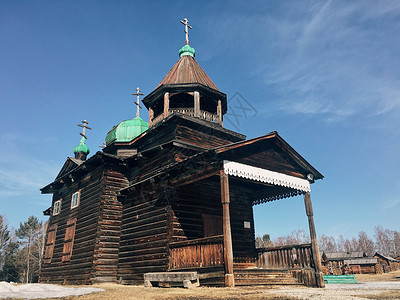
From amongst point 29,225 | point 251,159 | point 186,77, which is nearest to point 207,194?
point 251,159

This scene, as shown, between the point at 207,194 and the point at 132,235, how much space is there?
4.19 m

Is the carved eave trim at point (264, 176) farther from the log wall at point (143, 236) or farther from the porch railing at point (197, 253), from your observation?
the log wall at point (143, 236)

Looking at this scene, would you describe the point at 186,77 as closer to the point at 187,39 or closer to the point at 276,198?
the point at 187,39

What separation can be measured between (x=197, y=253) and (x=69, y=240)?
10.1 m

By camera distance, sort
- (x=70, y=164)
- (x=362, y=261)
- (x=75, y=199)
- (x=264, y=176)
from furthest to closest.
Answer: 1. (x=362, y=261)
2. (x=70, y=164)
3. (x=75, y=199)
4. (x=264, y=176)

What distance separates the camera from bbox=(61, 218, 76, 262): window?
16859 mm

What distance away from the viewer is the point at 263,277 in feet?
35.3

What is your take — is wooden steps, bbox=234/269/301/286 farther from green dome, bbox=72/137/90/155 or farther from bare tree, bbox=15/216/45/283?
bare tree, bbox=15/216/45/283

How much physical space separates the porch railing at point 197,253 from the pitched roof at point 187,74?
10.2m

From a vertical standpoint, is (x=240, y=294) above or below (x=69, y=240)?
below

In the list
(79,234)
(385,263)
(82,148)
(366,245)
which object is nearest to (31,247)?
(82,148)

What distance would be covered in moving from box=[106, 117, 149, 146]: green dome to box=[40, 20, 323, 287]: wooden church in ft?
4.66

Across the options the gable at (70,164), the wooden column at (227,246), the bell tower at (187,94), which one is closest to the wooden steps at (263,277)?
the wooden column at (227,246)

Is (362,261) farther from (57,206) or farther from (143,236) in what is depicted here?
(57,206)
